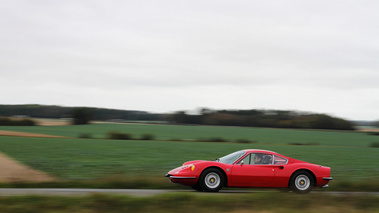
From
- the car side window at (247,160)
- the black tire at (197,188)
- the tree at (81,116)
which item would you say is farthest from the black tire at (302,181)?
the tree at (81,116)

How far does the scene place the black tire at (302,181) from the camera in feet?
39.9

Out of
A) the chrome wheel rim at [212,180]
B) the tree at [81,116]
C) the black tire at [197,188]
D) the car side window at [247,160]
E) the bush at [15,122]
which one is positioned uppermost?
the tree at [81,116]

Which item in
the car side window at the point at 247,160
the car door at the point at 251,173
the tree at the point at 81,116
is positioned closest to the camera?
the car door at the point at 251,173

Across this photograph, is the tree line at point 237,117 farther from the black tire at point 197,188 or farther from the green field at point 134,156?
the black tire at point 197,188

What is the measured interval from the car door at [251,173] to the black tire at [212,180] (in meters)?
0.34

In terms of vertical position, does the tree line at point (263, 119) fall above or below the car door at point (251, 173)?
above

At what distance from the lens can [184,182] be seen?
11672mm

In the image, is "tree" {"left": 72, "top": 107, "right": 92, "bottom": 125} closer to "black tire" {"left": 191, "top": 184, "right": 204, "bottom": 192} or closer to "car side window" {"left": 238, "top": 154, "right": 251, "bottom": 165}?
"black tire" {"left": 191, "top": 184, "right": 204, "bottom": 192}

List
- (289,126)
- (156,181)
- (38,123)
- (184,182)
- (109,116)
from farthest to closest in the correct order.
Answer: (109,116) < (289,126) < (38,123) < (156,181) < (184,182)

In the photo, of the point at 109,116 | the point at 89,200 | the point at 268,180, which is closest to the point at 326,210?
the point at 268,180

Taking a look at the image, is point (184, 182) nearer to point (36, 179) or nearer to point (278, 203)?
point (278, 203)

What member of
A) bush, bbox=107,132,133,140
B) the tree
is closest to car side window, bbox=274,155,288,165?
bush, bbox=107,132,133,140

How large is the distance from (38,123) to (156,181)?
249 feet

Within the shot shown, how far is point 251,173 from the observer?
1193 cm
